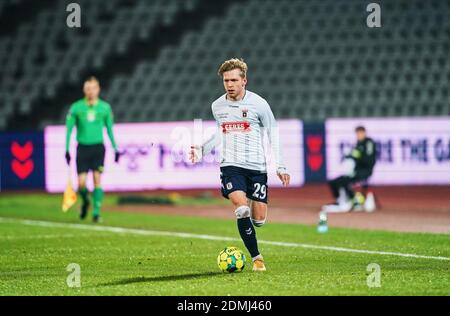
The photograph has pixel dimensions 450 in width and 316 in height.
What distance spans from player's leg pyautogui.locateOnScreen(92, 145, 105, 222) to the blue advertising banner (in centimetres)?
842

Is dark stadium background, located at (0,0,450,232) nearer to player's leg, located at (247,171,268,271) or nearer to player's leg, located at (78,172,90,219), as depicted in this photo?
player's leg, located at (78,172,90,219)

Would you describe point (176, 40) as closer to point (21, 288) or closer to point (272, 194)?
point (272, 194)

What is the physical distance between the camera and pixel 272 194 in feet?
85.2

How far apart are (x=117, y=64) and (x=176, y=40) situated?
1.97m

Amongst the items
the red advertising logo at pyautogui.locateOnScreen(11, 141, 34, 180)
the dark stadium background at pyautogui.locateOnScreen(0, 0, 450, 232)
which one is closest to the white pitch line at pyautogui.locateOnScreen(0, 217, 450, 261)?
the red advertising logo at pyautogui.locateOnScreen(11, 141, 34, 180)

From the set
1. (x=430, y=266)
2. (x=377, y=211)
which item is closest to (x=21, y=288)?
(x=430, y=266)

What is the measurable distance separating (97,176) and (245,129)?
8139mm

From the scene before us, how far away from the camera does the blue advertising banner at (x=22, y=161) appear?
2627 cm

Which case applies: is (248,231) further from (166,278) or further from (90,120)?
(90,120)

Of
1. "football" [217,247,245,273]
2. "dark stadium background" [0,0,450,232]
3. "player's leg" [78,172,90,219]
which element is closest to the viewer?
"football" [217,247,245,273]

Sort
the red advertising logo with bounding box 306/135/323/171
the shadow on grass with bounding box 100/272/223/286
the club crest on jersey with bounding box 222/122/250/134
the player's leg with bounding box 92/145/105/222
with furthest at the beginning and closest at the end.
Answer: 1. the red advertising logo with bounding box 306/135/323/171
2. the player's leg with bounding box 92/145/105/222
3. the club crest on jersey with bounding box 222/122/250/134
4. the shadow on grass with bounding box 100/272/223/286

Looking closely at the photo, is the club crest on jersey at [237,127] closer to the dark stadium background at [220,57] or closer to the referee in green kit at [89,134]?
the referee in green kit at [89,134]

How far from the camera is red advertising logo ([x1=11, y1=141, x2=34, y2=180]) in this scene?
86.8 ft

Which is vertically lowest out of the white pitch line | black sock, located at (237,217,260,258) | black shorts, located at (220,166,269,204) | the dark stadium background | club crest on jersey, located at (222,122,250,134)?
the white pitch line
